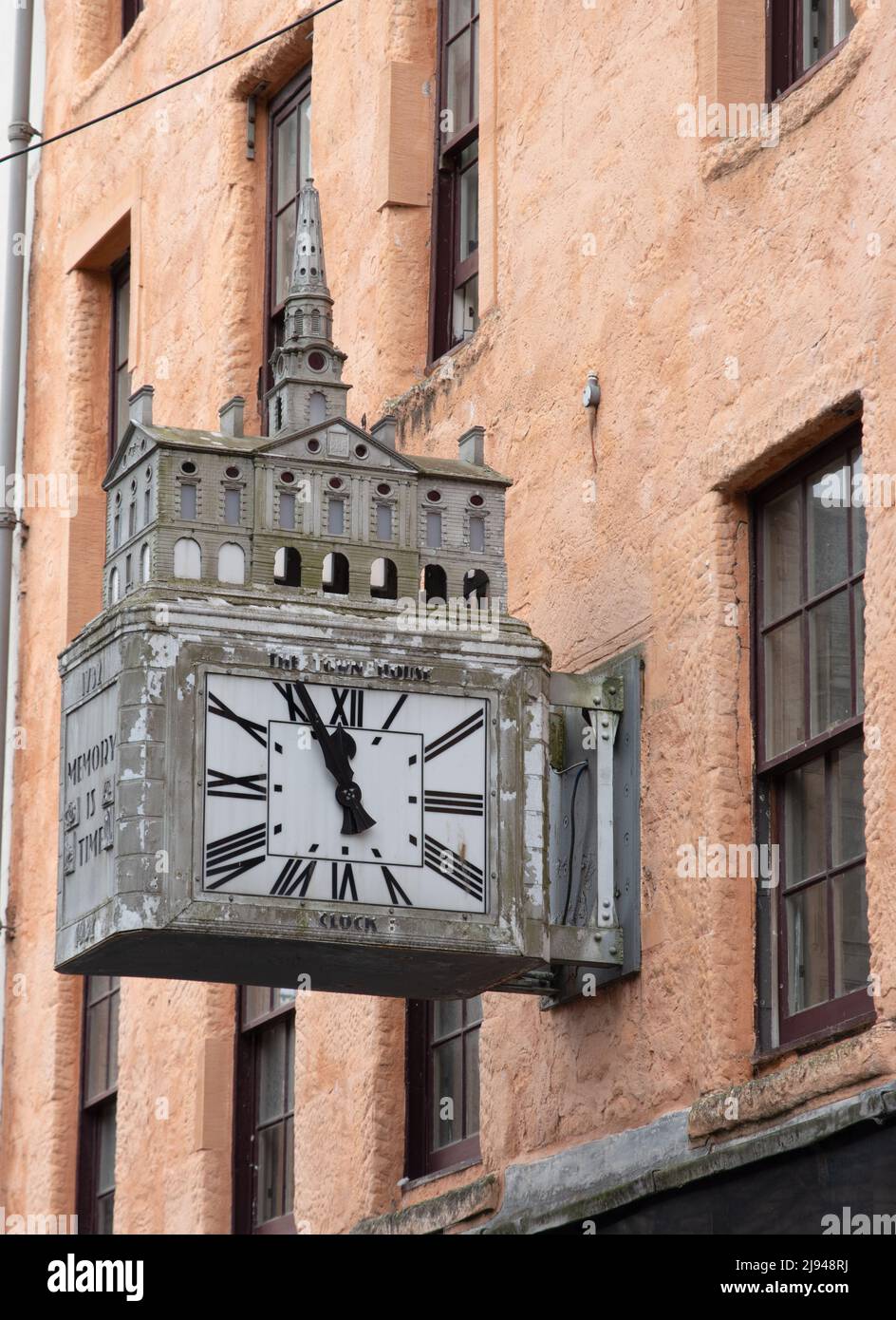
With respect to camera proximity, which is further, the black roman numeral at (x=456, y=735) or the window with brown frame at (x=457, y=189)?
the window with brown frame at (x=457, y=189)

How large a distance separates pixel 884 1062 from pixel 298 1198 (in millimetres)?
5064

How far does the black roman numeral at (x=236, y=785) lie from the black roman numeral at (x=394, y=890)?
505 mm

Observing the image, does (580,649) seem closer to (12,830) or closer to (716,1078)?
(716,1078)

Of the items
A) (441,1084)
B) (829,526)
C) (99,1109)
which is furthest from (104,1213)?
(829,526)

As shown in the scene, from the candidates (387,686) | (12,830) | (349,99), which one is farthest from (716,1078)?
(12,830)

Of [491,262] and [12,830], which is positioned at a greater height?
[491,262]

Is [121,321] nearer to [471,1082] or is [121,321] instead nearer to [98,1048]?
[98,1048]

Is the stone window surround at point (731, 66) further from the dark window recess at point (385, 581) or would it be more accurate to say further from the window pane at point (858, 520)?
the dark window recess at point (385, 581)

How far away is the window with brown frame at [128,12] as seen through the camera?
19516mm

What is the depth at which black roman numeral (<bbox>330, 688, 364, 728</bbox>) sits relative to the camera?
10602mm

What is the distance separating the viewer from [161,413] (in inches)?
671

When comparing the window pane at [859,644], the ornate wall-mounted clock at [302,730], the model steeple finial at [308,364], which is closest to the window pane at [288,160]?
the model steeple finial at [308,364]

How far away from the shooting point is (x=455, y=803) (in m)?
10.7

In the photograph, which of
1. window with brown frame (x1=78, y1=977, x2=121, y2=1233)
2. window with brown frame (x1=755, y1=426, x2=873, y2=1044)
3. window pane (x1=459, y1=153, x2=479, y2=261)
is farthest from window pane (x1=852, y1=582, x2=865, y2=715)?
window with brown frame (x1=78, y1=977, x2=121, y2=1233)
